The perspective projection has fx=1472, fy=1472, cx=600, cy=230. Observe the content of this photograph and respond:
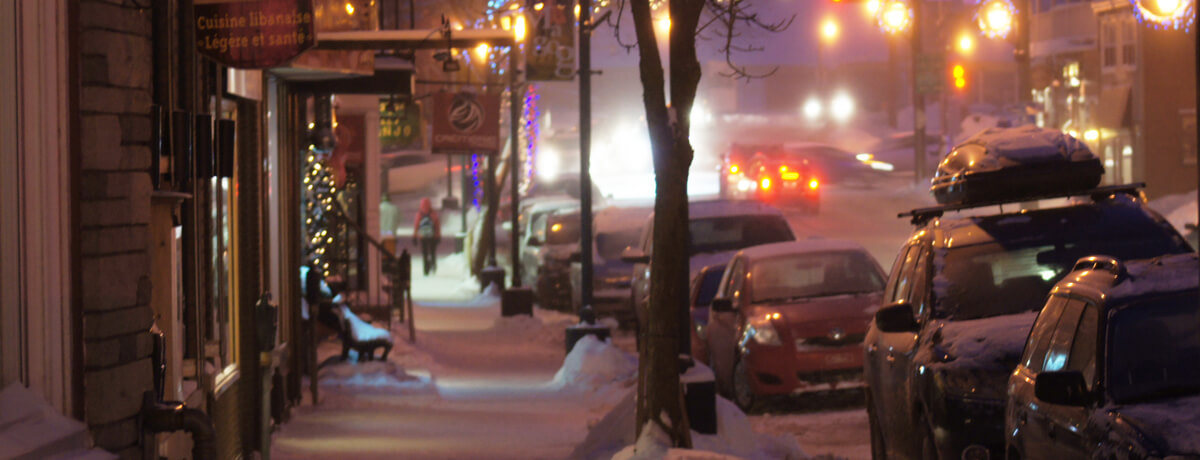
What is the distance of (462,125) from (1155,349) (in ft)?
67.2

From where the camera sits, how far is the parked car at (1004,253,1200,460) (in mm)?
5359

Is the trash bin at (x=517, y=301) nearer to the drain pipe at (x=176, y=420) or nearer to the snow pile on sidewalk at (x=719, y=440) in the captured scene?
the snow pile on sidewalk at (x=719, y=440)

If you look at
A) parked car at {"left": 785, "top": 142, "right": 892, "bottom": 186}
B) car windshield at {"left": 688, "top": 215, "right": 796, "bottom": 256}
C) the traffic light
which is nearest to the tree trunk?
car windshield at {"left": 688, "top": 215, "right": 796, "bottom": 256}

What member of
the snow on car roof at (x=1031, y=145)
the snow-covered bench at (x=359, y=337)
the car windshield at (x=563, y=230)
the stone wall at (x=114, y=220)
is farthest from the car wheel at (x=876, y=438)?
the car windshield at (x=563, y=230)

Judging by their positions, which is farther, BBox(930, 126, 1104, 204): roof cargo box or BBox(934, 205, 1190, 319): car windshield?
BBox(930, 126, 1104, 204): roof cargo box

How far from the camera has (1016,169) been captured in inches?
386

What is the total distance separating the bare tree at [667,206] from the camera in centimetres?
948

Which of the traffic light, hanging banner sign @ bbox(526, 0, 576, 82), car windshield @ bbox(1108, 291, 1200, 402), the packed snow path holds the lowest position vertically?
the packed snow path

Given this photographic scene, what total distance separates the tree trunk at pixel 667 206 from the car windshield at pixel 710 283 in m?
6.91

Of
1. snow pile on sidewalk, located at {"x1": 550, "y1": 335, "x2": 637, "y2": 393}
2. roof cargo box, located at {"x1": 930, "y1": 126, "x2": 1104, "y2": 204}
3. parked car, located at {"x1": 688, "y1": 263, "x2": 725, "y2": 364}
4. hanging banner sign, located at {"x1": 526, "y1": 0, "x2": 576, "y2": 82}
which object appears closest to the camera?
roof cargo box, located at {"x1": 930, "y1": 126, "x2": 1104, "y2": 204}

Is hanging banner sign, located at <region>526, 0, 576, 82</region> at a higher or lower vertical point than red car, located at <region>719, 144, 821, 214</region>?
higher

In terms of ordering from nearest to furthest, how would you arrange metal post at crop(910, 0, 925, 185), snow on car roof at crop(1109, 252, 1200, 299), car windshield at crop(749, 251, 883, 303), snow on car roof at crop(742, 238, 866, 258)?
snow on car roof at crop(1109, 252, 1200, 299) → car windshield at crop(749, 251, 883, 303) → snow on car roof at crop(742, 238, 866, 258) → metal post at crop(910, 0, 925, 185)

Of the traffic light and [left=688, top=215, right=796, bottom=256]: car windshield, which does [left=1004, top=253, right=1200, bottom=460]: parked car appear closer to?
[left=688, top=215, right=796, bottom=256]: car windshield

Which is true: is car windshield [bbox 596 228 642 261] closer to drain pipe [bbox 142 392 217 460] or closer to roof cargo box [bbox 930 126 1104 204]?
roof cargo box [bbox 930 126 1104 204]
